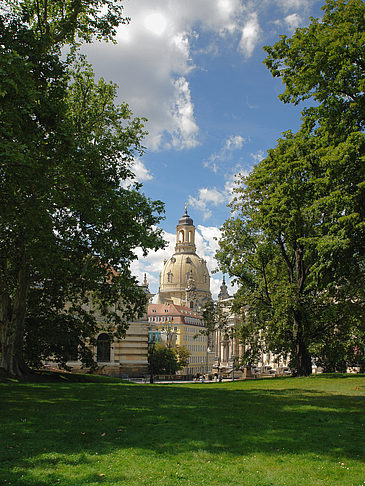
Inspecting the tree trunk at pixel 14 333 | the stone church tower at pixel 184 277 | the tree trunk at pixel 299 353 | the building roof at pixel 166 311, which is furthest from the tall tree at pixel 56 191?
the stone church tower at pixel 184 277

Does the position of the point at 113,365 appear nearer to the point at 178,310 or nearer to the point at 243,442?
the point at 243,442

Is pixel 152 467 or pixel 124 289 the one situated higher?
pixel 124 289

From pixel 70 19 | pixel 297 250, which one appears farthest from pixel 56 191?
pixel 297 250

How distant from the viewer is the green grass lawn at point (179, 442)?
766 cm

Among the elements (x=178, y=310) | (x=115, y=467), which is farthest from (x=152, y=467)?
(x=178, y=310)

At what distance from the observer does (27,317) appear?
93.1ft

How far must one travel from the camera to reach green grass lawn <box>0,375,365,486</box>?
7660 mm

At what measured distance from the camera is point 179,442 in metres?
9.66

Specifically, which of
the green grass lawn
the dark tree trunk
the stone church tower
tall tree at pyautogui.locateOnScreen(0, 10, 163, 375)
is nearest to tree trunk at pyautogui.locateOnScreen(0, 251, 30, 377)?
tall tree at pyautogui.locateOnScreen(0, 10, 163, 375)

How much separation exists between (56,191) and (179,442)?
10937 millimetres

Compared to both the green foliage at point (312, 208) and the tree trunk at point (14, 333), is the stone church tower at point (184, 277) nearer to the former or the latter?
the green foliage at point (312, 208)

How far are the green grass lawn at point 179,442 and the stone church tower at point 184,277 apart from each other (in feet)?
512

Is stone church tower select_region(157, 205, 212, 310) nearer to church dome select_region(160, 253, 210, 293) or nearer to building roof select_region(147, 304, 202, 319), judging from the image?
church dome select_region(160, 253, 210, 293)

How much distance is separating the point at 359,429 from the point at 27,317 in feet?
73.2
